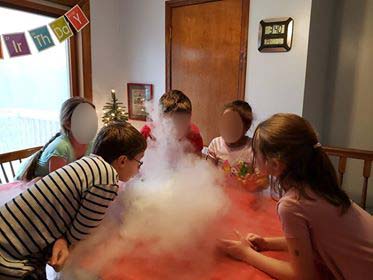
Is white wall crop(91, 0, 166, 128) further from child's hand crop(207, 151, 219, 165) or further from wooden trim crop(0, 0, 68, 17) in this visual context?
child's hand crop(207, 151, 219, 165)

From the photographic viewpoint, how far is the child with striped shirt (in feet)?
2.98

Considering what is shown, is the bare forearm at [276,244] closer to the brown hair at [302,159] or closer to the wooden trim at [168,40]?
the brown hair at [302,159]

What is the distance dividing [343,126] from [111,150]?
212cm

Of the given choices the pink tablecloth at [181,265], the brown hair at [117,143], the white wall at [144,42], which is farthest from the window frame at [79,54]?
the pink tablecloth at [181,265]

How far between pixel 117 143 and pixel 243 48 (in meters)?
1.69

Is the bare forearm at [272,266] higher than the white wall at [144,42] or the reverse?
the reverse

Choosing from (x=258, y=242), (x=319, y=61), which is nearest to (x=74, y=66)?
(x=319, y=61)

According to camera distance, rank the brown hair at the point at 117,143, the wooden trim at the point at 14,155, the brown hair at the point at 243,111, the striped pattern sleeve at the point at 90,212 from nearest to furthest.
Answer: the striped pattern sleeve at the point at 90,212 → the brown hair at the point at 117,143 → the brown hair at the point at 243,111 → the wooden trim at the point at 14,155

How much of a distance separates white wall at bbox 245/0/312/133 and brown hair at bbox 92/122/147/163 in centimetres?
151

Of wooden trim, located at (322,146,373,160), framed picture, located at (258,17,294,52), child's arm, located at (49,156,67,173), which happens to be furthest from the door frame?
child's arm, located at (49,156,67,173)

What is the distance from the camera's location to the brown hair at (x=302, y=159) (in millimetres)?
860

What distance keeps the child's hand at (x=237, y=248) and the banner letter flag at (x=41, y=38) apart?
7.46 feet

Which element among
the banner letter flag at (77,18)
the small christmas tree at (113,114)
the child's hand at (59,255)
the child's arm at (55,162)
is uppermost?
the banner letter flag at (77,18)

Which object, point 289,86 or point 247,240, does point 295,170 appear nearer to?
point 247,240
